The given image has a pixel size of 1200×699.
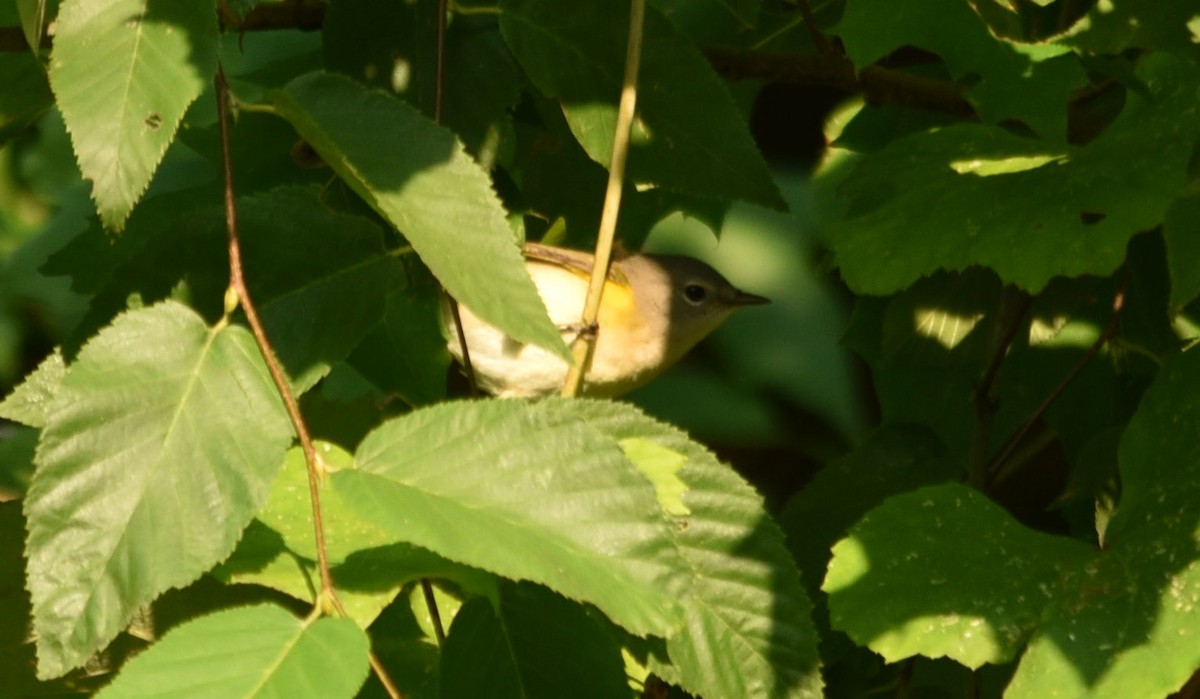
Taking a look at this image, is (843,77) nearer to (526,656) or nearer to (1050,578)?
(1050,578)

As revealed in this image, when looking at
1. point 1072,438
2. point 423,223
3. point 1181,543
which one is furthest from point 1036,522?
point 423,223

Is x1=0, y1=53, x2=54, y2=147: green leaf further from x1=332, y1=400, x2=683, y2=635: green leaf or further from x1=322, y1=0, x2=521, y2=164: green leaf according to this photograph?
x1=332, y1=400, x2=683, y2=635: green leaf

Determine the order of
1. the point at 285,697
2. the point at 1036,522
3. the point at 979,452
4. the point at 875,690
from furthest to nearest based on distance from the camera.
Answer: the point at 1036,522 → the point at 875,690 → the point at 979,452 → the point at 285,697

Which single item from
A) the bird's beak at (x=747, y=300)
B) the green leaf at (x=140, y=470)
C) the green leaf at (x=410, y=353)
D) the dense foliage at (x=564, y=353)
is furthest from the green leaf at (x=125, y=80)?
the bird's beak at (x=747, y=300)

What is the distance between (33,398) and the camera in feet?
4.28

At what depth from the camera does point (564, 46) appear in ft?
5.08

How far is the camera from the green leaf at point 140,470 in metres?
0.98

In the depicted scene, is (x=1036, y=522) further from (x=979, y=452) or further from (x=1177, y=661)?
(x=1177, y=661)

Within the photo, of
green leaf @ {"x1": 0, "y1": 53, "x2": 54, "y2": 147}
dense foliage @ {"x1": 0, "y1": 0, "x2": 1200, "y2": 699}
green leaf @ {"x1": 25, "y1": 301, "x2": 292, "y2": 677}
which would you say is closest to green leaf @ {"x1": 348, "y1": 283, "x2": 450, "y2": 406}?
dense foliage @ {"x1": 0, "y1": 0, "x2": 1200, "y2": 699}

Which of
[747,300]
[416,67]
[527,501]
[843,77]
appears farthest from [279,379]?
[747,300]

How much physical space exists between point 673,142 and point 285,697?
2.72 feet

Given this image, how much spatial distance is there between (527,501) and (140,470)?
0.91ft

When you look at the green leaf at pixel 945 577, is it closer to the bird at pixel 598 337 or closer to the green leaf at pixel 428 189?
the green leaf at pixel 428 189

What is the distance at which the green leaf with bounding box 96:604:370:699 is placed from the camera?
0.89 metres
